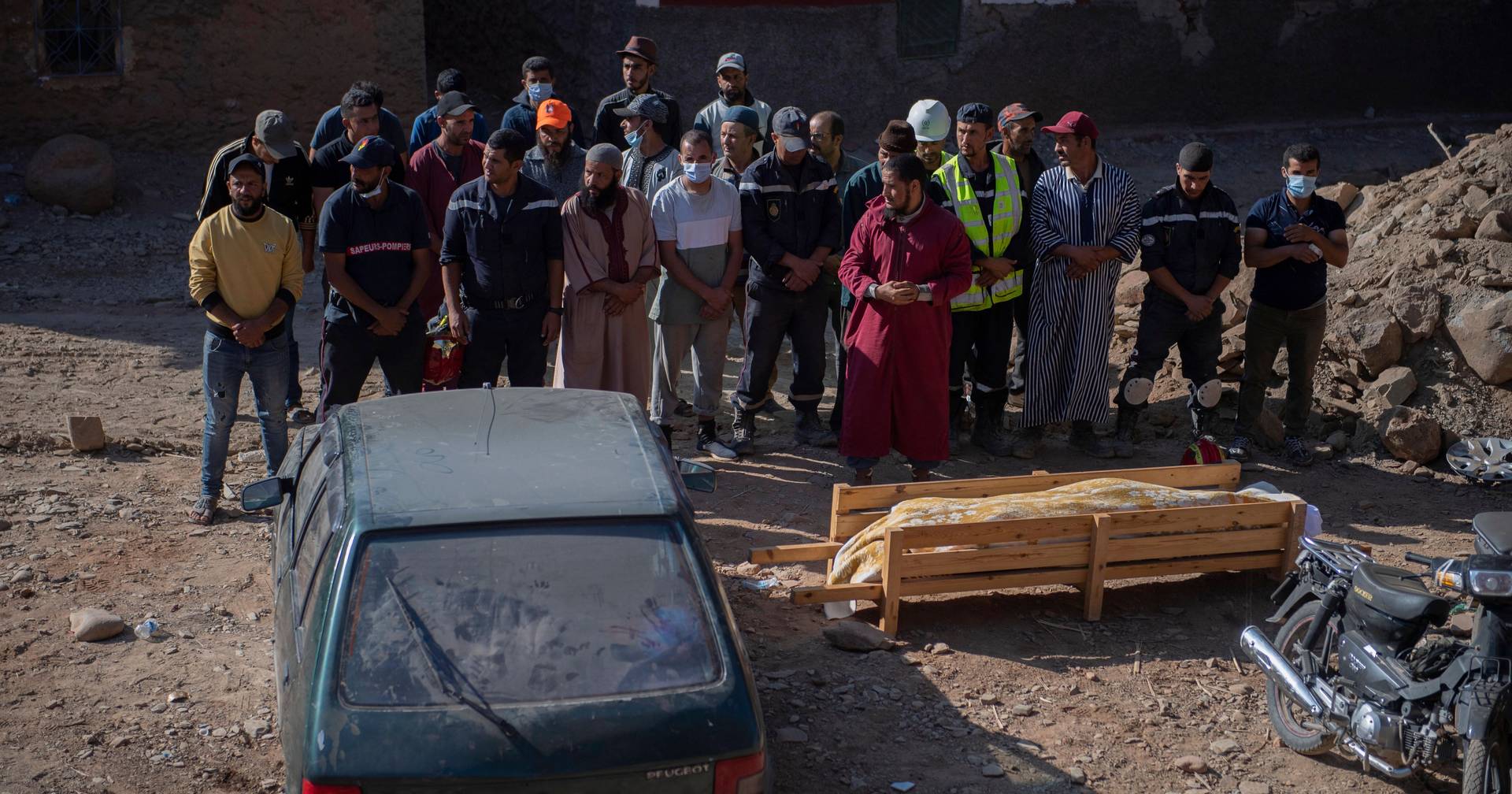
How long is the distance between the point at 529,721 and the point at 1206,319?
621cm

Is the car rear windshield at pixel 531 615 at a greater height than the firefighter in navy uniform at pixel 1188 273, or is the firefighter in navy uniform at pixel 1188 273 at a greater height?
the firefighter in navy uniform at pixel 1188 273

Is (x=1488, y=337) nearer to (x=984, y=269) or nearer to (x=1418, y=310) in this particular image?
(x=1418, y=310)

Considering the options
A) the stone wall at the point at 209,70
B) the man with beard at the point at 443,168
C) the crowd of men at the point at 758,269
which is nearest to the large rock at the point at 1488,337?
the crowd of men at the point at 758,269

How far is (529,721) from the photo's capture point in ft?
11.9

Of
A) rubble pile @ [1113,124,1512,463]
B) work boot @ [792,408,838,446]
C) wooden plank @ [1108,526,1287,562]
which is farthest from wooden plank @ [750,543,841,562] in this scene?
rubble pile @ [1113,124,1512,463]

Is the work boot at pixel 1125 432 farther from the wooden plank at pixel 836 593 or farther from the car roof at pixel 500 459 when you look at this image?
the car roof at pixel 500 459

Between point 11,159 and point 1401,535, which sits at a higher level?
point 11,159

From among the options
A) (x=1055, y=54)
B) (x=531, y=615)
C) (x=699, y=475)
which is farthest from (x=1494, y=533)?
(x=1055, y=54)

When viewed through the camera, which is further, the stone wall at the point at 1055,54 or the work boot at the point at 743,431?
the stone wall at the point at 1055,54

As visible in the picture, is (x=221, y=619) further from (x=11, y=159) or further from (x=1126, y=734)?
(x=11, y=159)

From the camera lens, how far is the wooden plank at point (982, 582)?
5.99m

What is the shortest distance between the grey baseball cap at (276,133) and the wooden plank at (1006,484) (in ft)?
13.4

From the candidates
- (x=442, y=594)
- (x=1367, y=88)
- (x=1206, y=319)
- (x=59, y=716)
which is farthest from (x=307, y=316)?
(x=1367, y=88)

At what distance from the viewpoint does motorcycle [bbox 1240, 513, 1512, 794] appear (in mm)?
4477
